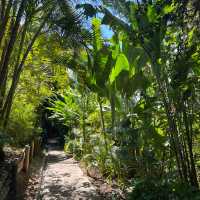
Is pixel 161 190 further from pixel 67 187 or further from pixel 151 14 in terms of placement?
pixel 67 187

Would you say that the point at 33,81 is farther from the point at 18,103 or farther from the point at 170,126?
the point at 170,126

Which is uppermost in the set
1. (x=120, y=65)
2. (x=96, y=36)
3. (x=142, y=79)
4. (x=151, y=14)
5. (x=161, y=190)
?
(x=96, y=36)

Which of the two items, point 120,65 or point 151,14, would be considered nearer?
point 151,14

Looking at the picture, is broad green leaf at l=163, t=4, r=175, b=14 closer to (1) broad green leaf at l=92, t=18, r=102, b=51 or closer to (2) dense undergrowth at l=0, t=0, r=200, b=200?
(2) dense undergrowth at l=0, t=0, r=200, b=200

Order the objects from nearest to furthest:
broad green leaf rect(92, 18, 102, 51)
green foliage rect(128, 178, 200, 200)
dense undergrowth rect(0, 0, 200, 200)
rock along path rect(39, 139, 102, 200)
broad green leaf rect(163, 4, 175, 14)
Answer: green foliage rect(128, 178, 200, 200) → dense undergrowth rect(0, 0, 200, 200) → broad green leaf rect(163, 4, 175, 14) → rock along path rect(39, 139, 102, 200) → broad green leaf rect(92, 18, 102, 51)

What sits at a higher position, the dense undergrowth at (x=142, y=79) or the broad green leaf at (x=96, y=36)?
the broad green leaf at (x=96, y=36)

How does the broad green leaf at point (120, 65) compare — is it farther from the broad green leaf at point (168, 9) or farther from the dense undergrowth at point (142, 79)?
the broad green leaf at point (168, 9)

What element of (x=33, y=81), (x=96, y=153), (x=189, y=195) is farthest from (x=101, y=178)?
(x=33, y=81)

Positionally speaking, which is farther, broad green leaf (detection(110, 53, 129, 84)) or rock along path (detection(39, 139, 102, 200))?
rock along path (detection(39, 139, 102, 200))

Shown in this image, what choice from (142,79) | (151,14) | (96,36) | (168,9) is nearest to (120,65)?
(142,79)

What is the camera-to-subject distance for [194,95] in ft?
22.8

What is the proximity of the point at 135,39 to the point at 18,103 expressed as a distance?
10560 millimetres

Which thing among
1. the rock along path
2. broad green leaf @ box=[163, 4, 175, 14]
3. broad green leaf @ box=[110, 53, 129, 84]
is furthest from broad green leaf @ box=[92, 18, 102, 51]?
the rock along path

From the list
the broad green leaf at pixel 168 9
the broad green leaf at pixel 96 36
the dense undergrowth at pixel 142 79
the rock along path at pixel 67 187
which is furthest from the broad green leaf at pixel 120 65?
the rock along path at pixel 67 187
